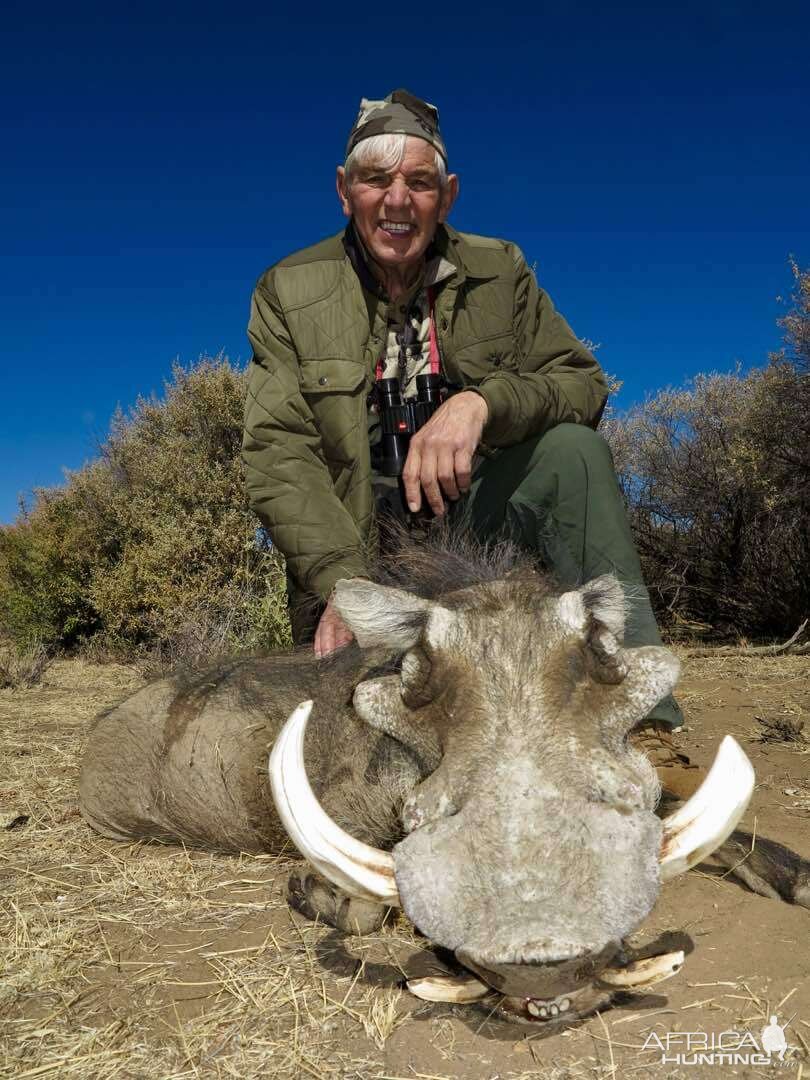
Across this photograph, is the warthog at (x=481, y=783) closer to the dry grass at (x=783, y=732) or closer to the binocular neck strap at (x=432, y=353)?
the binocular neck strap at (x=432, y=353)

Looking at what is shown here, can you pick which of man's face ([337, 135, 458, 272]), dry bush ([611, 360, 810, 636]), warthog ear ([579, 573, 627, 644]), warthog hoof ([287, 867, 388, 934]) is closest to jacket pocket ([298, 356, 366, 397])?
man's face ([337, 135, 458, 272])

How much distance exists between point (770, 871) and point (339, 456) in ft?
7.80

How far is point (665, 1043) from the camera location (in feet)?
4.98

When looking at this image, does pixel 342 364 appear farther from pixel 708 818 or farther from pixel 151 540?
pixel 151 540

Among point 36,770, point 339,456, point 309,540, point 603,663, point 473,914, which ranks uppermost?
point 339,456

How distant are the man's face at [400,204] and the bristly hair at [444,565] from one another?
152 cm

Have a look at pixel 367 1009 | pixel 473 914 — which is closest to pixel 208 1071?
pixel 367 1009

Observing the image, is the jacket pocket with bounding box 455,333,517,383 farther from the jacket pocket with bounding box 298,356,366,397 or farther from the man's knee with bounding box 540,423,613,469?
the man's knee with bounding box 540,423,613,469

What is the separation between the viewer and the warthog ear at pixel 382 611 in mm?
2182

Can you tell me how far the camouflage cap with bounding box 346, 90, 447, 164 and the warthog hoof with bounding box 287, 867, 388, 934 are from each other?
3082mm

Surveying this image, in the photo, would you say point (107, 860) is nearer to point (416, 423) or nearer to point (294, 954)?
point (294, 954)

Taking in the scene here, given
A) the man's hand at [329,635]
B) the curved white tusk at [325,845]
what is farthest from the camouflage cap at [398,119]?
the curved white tusk at [325,845]

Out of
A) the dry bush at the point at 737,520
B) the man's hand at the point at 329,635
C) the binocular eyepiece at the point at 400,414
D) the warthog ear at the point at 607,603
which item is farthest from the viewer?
the dry bush at the point at 737,520

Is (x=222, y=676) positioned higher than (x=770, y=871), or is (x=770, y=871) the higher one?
(x=222, y=676)
